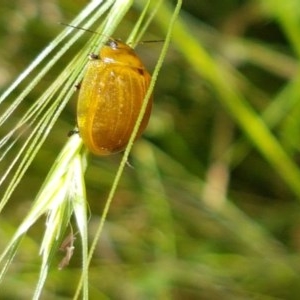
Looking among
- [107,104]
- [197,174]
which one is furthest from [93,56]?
[197,174]

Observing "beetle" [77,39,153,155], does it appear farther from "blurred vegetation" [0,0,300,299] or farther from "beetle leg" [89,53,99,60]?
"blurred vegetation" [0,0,300,299]

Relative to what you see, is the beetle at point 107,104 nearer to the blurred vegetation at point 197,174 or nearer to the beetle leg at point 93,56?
the beetle leg at point 93,56

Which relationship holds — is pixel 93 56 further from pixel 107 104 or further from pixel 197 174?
pixel 197 174

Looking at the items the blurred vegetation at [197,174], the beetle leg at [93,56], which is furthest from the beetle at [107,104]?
the blurred vegetation at [197,174]

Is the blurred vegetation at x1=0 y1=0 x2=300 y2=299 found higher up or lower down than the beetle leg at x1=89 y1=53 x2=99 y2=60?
higher up

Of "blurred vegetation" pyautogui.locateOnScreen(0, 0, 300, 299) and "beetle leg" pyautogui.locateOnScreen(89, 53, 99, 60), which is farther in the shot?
"blurred vegetation" pyautogui.locateOnScreen(0, 0, 300, 299)

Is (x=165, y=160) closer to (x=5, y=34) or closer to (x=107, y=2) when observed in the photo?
(x=5, y=34)

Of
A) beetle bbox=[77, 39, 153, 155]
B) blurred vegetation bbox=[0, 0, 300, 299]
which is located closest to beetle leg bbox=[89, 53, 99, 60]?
beetle bbox=[77, 39, 153, 155]
